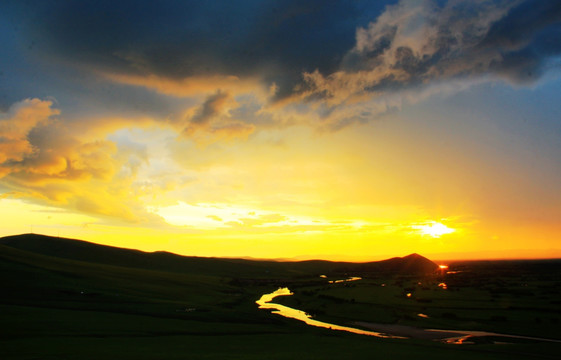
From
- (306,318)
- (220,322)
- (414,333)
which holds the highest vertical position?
(220,322)

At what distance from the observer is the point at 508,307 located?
81.3 metres

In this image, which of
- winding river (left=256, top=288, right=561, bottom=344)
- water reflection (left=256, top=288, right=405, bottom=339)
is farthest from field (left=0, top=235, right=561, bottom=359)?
water reflection (left=256, top=288, right=405, bottom=339)

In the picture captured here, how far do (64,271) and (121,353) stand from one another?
94.6 meters

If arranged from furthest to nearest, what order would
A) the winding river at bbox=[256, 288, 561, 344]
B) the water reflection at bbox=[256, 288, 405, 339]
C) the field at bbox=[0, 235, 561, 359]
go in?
the water reflection at bbox=[256, 288, 405, 339] → the winding river at bbox=[256, 288, 561, 344] → the field at bbox=[0, 235, 561, 359]

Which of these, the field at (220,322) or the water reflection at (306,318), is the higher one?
the field at (220,322)

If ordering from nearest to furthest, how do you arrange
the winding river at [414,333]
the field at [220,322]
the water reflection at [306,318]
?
the field at [220,322] → the winding river at [414,333] → the water reflection at [306,318]

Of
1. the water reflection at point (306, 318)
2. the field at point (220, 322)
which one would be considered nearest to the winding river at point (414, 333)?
the water reflection at point (306, 318)

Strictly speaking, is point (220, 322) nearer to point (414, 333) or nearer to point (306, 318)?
point (306, 318)

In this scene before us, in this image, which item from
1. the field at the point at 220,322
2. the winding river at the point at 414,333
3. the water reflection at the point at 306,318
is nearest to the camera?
the field at the point at 220,322

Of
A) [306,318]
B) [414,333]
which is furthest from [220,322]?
[414,333]

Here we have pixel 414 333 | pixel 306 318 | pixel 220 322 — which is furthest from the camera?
pixel 306 318

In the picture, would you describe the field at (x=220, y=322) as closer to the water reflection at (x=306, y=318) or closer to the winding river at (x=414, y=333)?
the winding river at (x=414, y=333)

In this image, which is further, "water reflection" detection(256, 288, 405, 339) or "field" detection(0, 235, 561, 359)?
"water reflection" detection(256, 288, 405, 339)

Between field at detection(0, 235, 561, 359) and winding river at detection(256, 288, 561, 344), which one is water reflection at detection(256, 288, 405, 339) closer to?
winding river at detection(256, 288, 561, 344)
